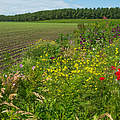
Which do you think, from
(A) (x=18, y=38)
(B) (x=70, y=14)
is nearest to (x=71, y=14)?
(B) (x=70, y=14)

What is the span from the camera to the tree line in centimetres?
4197

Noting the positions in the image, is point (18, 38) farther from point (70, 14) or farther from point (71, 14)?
point (71, 14)

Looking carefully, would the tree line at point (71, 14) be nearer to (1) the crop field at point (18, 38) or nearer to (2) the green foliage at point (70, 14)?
(2) the green foliage at point (70, 14)

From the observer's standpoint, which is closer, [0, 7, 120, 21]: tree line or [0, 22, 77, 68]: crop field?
[0, 22, 77, 68]: crop field

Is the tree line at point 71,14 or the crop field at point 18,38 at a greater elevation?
the tree line at point 71,14

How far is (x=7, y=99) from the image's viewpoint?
3064 millimetres

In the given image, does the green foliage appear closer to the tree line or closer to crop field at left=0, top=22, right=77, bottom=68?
the tree line

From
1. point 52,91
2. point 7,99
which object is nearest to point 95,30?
point 52,91

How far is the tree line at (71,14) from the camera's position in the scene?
42.0 m

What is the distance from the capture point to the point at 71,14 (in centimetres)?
4959

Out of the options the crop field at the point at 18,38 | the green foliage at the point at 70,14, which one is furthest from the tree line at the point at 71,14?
the crop field at the point at 18,38

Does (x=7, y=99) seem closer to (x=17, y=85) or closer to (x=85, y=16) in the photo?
(x=17, y=85)

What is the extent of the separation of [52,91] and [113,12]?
142 feet

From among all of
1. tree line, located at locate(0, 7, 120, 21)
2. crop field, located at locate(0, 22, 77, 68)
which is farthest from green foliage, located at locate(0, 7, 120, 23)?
crop field, located at locate(0, 22, 77, 68)
